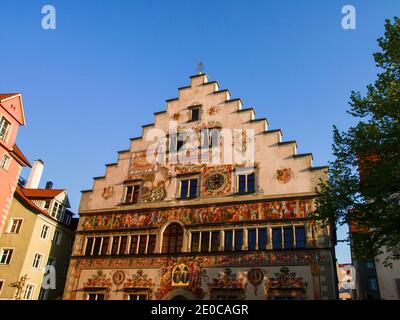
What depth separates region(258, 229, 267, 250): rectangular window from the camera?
1919cm

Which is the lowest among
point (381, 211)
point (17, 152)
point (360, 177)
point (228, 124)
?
point (381, 211)

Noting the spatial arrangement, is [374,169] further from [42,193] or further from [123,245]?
[42,193]

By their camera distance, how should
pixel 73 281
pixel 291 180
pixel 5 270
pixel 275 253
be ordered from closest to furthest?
pixel 275 253
pixel 291 180
pixel 73 281
pixel 5 270

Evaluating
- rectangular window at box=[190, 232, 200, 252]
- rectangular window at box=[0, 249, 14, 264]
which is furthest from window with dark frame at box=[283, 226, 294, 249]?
rectangular window at box=[0, 249, 14, 264]

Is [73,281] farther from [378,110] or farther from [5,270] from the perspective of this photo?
[378,110]

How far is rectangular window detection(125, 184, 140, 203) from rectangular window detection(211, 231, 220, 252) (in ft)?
19.8

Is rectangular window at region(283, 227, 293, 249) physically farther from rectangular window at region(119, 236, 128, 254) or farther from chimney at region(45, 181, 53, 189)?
chimney at region(45, 181, 53, 189)

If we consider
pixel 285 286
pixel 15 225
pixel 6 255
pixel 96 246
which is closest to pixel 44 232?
pixel 15 225

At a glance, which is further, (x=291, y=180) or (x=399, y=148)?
(x=291, y=180)

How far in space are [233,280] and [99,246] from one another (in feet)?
30.6

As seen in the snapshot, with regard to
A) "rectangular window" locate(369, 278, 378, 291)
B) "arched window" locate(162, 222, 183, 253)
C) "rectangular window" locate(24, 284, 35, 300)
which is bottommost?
"rectangular window" locate(24, 284, 35, 300)

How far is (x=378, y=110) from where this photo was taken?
13594 millimetres

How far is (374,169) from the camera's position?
502 inches
